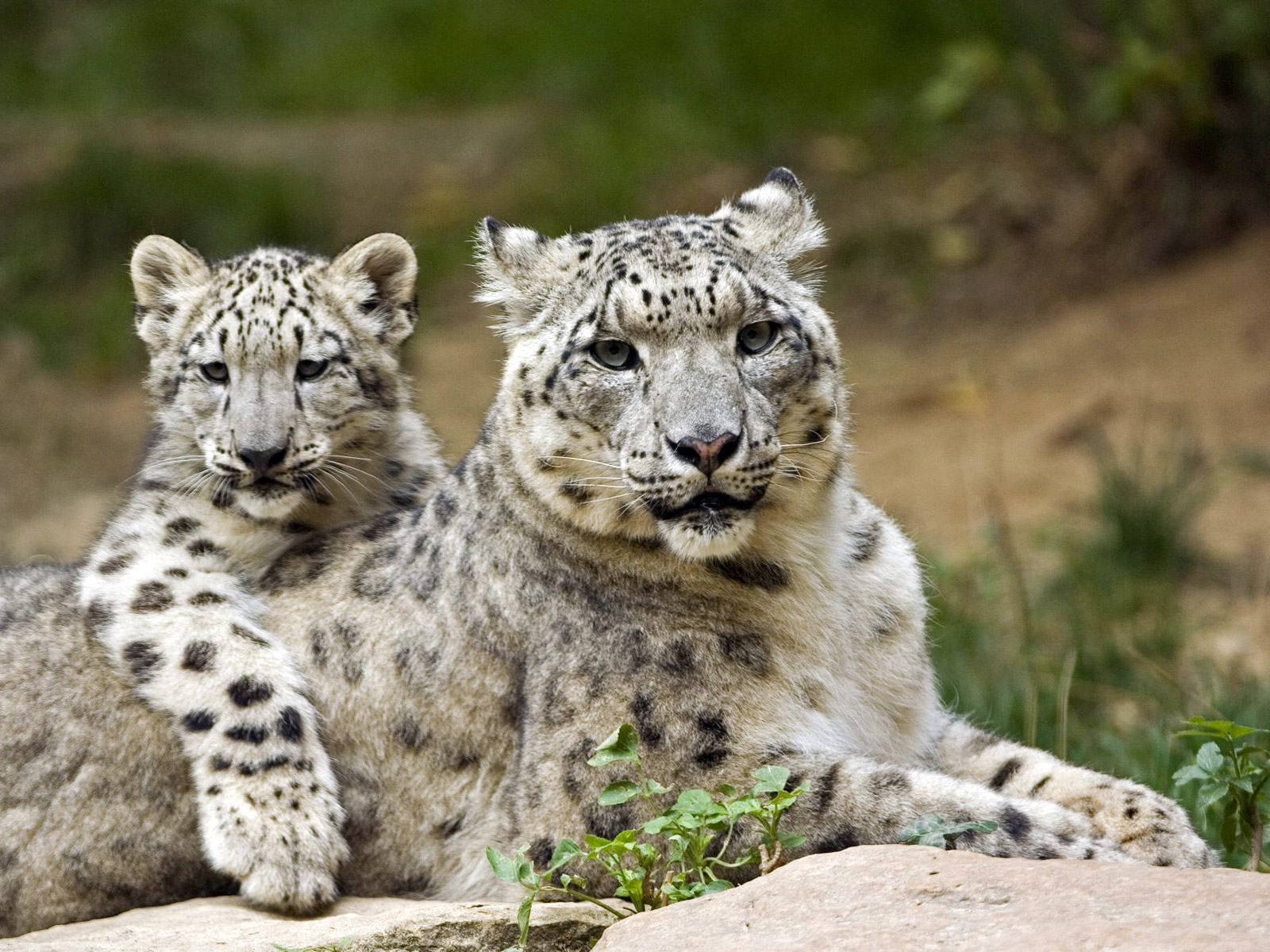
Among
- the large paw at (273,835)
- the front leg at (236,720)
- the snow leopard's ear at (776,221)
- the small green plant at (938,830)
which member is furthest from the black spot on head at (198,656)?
the small green plant at (938,830)

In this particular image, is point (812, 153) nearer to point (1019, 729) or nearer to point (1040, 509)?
point (1040, 509)

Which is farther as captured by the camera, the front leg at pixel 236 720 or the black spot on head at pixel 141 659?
the black spot on head at pixel 141 659

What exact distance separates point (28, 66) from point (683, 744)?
21477 millimetres

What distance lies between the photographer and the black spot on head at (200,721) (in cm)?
580

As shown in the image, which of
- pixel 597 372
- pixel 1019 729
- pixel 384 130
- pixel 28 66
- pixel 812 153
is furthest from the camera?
pixel 28 66

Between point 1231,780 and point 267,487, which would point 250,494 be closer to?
point 267,487

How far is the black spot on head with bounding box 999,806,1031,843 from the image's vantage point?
16.7ft

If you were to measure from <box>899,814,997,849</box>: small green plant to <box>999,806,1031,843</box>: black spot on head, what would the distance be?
7 cm

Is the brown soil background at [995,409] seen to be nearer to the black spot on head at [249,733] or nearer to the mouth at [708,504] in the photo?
the mouth at [708,504]

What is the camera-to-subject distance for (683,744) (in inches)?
209

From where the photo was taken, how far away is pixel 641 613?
18.4 ft

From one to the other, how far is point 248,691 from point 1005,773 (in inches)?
110

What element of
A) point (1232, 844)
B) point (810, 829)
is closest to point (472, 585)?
point (810, 829)

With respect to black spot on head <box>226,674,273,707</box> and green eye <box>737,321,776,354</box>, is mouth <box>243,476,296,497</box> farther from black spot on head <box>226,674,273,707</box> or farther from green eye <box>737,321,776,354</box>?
green eye <box>737,321,776,354</box>
